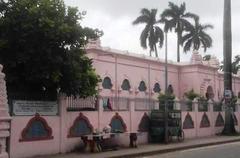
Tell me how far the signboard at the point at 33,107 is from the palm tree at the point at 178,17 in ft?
163

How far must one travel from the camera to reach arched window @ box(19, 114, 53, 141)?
16.5 meters

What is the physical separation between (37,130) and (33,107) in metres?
0.85

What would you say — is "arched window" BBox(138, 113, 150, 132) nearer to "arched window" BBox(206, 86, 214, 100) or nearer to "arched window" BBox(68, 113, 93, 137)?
"arched window" BBox(68, 113, 93, 137)

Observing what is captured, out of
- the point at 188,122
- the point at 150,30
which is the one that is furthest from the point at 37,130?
the point at 150,30

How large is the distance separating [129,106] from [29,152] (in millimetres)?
7257

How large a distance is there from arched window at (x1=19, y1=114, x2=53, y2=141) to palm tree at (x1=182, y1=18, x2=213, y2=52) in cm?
5105

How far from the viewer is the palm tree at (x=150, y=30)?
208 ft

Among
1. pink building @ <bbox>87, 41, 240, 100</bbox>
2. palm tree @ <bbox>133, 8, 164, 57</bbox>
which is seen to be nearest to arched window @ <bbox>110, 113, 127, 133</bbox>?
pink building @ <bbox>87, 41, 240, 100</bbox>

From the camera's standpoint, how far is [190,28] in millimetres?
66812

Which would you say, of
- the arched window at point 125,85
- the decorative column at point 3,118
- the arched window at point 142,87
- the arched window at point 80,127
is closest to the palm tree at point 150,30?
the arched window at point 142,87

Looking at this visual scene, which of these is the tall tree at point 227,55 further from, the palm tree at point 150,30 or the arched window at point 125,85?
the palm tree at point 150,30

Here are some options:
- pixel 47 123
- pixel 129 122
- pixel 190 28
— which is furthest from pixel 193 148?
pixel 190 28

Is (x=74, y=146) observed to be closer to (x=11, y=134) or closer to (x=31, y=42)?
(x=11, y=134)

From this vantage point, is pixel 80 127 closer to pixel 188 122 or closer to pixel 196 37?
pixel 188 122
